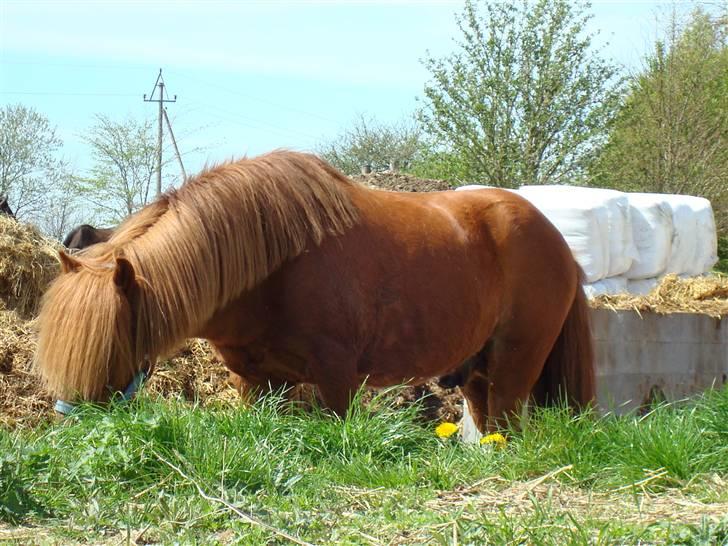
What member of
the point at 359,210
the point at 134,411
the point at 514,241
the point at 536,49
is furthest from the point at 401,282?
the point at 536,49

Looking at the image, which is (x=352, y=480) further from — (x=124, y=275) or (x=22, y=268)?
(x=22, y=268)

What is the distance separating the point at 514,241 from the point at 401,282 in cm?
103

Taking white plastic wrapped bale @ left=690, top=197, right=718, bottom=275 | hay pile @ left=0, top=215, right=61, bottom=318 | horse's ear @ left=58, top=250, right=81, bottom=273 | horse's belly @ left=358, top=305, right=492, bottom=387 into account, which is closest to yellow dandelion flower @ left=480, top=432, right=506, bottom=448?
horse's belly @ left=358, top=305, right=492, bottom=387

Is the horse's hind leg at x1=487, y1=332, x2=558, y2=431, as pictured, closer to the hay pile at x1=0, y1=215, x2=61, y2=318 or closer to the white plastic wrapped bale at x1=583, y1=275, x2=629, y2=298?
the white plastic wrapped bale at x1=583, y1=275, x2=629, y2=298

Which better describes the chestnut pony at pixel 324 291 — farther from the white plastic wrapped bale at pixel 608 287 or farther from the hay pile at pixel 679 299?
the white plastic wrapped bale at pixel 608 287

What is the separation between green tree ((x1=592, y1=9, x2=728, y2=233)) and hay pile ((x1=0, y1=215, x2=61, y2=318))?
1623cm

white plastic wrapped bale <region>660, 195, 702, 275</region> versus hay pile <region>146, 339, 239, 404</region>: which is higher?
white plastic wrapped bale <region>660, 195, 702, 275</region>

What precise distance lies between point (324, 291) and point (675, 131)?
19058 millimetres

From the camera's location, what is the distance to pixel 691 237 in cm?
1007

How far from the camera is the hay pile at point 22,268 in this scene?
25.7ft

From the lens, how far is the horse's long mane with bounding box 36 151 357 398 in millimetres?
4477

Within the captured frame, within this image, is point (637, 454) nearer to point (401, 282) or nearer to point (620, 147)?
point (401, 282)

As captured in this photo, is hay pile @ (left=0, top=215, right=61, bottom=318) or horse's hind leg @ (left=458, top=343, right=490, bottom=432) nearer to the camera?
horse's hind leg @ (left=458, top=343, right=490, bottom=432)

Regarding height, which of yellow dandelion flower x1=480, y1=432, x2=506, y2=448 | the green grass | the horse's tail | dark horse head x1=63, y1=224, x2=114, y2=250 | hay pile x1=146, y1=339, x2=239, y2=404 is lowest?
hay pile x1=146, y1=339, x2=239, y2=404
